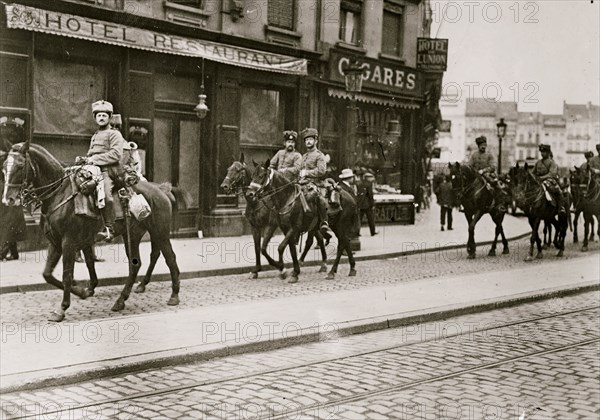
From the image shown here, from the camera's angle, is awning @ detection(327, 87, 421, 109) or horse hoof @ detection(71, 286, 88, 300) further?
awning @ detection(327, 87, 421, 109)

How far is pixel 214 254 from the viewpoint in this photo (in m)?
16.2

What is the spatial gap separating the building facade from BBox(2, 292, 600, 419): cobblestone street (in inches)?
357

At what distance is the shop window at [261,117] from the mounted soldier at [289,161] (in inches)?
239

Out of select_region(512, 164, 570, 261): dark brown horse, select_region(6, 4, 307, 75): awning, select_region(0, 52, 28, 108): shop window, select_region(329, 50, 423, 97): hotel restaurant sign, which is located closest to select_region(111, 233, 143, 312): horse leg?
select_region(0, 52, 28, 108): shop window

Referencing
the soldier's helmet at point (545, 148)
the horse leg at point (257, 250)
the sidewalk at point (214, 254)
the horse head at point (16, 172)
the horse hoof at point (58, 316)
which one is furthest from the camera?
the soldier's helmet at point (545, 148)

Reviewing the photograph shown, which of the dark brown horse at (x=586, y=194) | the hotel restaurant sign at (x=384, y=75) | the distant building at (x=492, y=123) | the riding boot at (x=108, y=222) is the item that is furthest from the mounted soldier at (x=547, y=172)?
the riding boot at (x=108, y=222)

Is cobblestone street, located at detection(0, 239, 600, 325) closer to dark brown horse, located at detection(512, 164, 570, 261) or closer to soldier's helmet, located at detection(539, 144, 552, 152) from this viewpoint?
dark brown horse, located at detection(512, 164, 570, 261)

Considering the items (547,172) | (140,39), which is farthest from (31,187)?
(547,172)

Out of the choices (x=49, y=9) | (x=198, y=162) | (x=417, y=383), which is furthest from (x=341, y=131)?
(x=417, y=383)

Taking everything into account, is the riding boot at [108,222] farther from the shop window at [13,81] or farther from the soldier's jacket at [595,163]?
the soldier's jacket at [595,163]

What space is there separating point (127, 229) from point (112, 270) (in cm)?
284

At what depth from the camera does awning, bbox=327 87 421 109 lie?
76.4ft

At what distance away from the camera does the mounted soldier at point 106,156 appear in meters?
10.0

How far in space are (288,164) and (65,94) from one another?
5242mm
